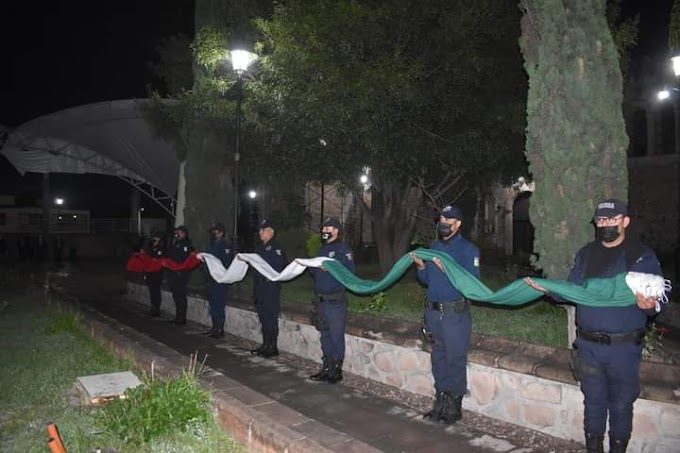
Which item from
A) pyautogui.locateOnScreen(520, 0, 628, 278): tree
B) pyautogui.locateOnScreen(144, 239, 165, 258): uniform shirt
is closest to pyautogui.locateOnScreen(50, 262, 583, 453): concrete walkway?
pyautogui.locateOnScreen(520, 0, 628, 278): tree

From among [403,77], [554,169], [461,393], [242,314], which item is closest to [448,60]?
[403,77]

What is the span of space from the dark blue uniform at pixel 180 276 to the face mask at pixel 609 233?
8.59 meters

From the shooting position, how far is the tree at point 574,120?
5.61 m

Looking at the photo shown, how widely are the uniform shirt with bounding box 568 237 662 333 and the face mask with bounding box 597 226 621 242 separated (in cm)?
9

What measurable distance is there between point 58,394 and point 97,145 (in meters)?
27.0

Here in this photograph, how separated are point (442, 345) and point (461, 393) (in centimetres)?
48

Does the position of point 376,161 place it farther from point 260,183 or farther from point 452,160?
point 260,183

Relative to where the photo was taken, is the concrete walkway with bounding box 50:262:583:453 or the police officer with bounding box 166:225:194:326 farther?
the police officer with bounding box 166:225:194:326

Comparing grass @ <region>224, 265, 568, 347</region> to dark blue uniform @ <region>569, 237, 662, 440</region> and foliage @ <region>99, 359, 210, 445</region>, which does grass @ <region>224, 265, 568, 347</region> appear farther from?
foliage @ <region>99, 359, 210, 445</region>

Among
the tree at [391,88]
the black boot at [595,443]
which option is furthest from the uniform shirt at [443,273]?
the tree at [391,88]

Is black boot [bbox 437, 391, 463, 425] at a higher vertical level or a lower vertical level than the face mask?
lower

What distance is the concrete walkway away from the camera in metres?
4.00

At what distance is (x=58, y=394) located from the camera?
229 inches

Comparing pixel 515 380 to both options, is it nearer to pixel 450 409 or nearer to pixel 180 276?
pixel 450 409
